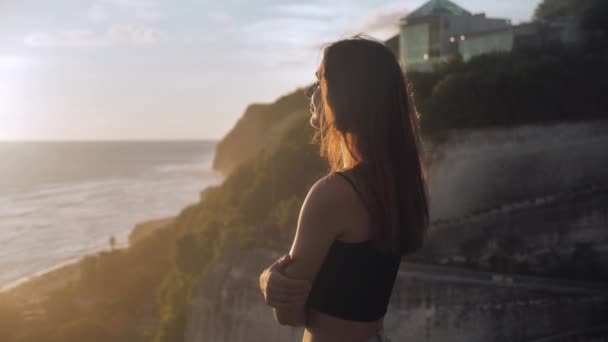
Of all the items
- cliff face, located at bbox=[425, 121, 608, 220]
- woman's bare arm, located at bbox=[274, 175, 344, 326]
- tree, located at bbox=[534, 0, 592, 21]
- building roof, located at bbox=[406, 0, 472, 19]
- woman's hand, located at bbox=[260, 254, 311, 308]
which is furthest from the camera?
building roof, located at bbox=[406, 0, 472, 19]

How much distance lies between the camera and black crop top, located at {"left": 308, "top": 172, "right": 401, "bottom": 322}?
1.86m

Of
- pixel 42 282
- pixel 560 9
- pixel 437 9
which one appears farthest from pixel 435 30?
pixel 42 282

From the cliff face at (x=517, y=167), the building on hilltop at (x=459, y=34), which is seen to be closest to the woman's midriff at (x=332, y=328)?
the cliff face at (x=517, y=167)

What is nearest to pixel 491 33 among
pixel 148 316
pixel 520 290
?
pixel 520 290

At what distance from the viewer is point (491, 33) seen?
842 inches

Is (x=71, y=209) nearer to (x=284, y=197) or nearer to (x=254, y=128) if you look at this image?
(x=254, y=128)

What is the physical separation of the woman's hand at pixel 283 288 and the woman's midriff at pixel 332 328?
0.13 m

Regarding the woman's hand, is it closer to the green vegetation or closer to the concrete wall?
the concrete wall

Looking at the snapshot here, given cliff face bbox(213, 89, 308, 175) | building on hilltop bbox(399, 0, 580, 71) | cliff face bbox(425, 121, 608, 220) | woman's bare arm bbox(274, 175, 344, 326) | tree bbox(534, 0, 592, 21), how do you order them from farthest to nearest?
cliff face bbox(213, 89, 308, 175), tree bbox(534, 0, 592, 21), building on hilltop bbox(399, 0, 580, 71), cliff face bbox(425, 121, 608, 220), woman's bare arm bbox(274, 175, 344, 326)

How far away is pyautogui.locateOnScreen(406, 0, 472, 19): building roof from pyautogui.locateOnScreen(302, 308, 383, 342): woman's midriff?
24898mm

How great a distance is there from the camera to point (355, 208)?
179 centimetres

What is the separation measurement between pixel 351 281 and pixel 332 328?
22 centimetres

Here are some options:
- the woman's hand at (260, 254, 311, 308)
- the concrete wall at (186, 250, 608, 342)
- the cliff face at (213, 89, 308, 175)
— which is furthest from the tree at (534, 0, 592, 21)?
the woman's hand at (260, 254, 311, 308)

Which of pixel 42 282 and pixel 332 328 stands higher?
pixel 332 328
